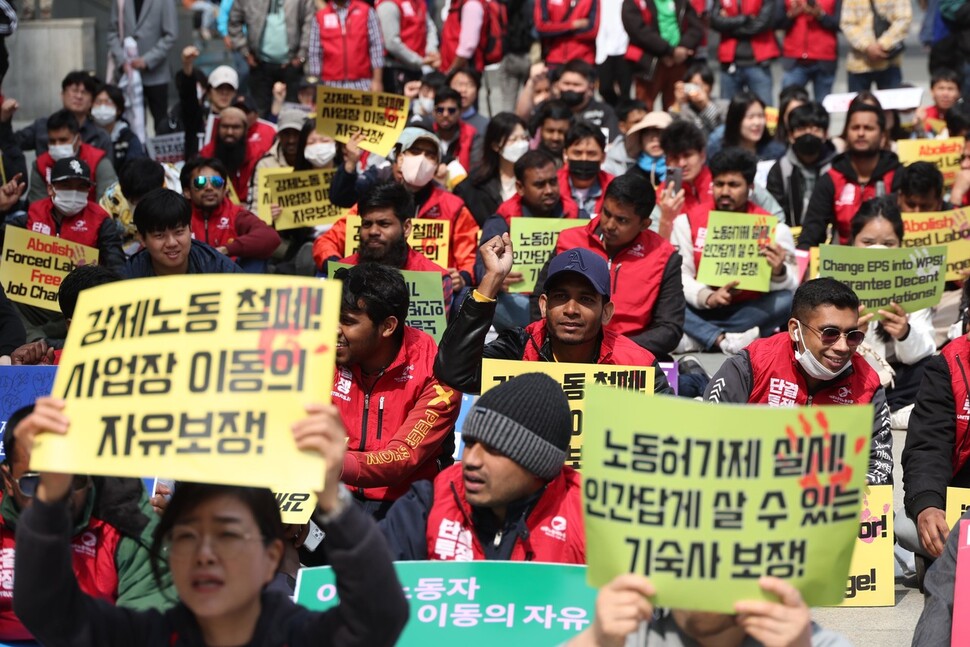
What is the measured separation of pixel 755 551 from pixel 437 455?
9.86ft

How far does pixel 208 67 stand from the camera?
19.1 metres

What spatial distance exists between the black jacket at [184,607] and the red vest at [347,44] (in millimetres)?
12510

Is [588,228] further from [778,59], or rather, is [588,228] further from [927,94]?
[927,94]

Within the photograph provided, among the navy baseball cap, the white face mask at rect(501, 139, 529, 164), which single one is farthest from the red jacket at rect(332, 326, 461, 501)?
the white face mask at rect(501, 139, 529, 164)

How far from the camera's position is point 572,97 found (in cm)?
1351

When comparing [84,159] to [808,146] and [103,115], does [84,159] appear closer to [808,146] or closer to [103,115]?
[103,115]

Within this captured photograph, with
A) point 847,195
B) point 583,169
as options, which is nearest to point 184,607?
point 583,169

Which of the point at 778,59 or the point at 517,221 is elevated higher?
the point at 778,59

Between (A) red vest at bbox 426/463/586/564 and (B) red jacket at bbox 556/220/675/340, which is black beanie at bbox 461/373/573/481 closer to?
(A) red vest at bbox 426/463/586/564

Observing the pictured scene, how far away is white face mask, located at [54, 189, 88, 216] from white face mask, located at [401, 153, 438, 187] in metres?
2.15

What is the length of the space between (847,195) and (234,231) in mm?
4532

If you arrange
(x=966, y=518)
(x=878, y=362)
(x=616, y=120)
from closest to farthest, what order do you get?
(x=966, y=518)
(x=878, y=362)
(x=616, y=120)

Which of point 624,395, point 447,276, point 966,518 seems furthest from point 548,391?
point 447,276

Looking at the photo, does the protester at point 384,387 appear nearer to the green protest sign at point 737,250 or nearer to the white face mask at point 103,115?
the green protest sign at point 737,250
